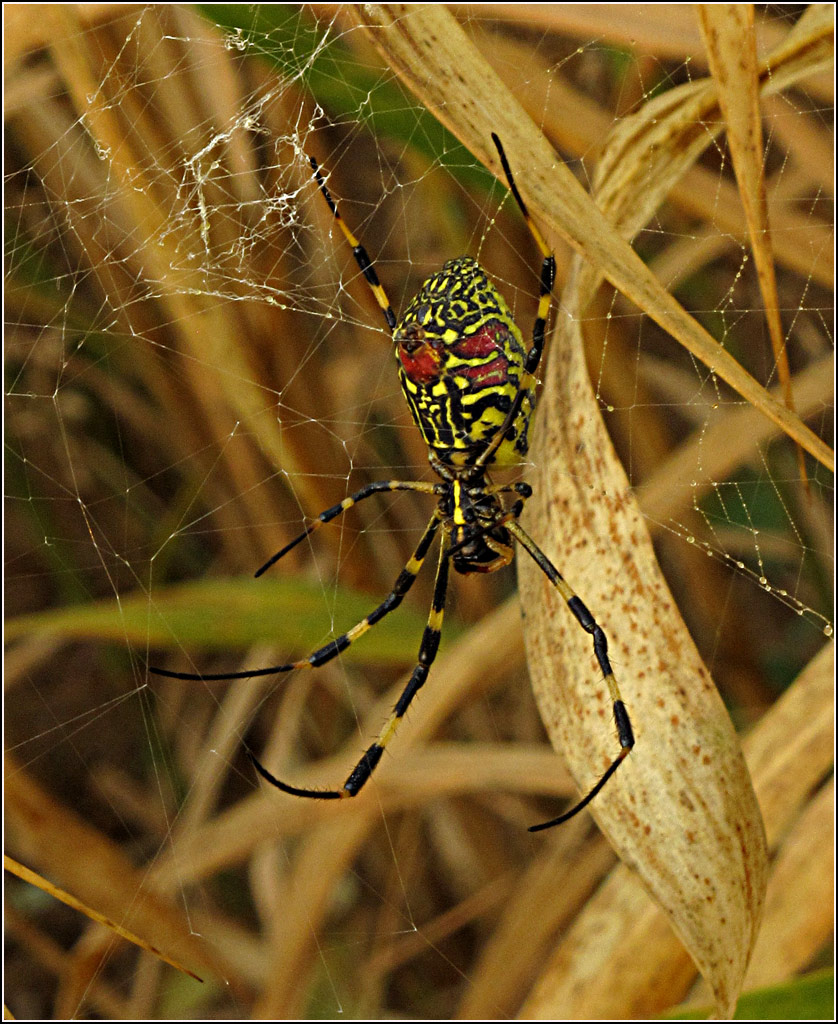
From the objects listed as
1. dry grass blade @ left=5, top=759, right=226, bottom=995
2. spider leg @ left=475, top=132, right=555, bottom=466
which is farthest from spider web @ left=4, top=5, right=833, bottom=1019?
spider leg @ left=475, top=132, right=555, bottom=466

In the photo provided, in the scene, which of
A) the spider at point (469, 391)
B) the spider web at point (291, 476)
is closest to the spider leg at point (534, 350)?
the spider at point (469, 391)

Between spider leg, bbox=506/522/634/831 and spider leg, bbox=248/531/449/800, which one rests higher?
spider leg, bbox=506/522/634/831

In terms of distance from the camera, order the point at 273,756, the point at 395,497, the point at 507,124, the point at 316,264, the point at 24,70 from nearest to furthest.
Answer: the point at 507,124
the point at 24,70
the point at 316,264
the point at 273,756
the point at 395,497

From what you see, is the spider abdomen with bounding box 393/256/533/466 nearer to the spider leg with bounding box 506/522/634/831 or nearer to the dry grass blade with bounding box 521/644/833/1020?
the spider leg with bounding box 506/522/634/831

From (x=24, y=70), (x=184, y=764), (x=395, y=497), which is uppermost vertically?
(x=24, y=70)

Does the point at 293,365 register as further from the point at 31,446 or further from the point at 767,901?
the point at 767,901

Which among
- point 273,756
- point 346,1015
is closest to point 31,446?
point 273,756
